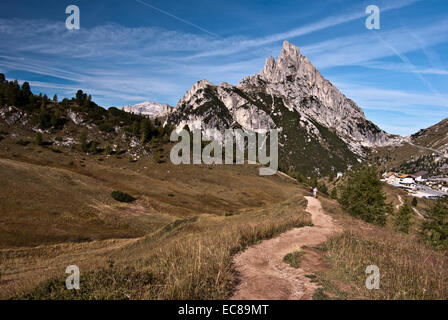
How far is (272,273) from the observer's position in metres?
10.3

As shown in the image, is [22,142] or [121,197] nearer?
[121,197]

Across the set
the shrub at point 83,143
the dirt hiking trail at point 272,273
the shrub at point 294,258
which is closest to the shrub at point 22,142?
the shrub at point 83,143

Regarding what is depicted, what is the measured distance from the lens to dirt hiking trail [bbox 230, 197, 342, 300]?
8242mm

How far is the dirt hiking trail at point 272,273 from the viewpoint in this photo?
27.0 ft

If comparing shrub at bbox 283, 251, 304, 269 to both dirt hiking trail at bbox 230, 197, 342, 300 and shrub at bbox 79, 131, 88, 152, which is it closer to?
dirt hiking trail at bbox 230, 197, 342, 300

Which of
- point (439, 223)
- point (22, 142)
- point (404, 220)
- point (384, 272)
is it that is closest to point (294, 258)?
point (384, 272)

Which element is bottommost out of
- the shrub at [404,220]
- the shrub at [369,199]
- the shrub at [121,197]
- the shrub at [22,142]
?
the shrub at [404,220]

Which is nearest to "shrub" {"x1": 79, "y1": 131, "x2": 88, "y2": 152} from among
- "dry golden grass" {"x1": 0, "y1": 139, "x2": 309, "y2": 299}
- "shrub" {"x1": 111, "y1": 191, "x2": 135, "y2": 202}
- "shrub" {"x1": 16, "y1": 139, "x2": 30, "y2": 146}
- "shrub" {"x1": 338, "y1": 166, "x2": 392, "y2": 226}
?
"dry golden grass" {"x1": 0, "y1": 139, "x2": 309, "y2": 299}

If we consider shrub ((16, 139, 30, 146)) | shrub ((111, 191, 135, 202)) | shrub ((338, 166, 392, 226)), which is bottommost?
shrub ((111, 191, 135, 202))

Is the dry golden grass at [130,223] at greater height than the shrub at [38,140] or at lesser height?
lesser

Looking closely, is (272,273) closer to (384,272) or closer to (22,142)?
(384,272)

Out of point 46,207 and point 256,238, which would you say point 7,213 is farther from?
point 256,238

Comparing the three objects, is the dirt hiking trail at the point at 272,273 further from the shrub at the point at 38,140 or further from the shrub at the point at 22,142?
the shrub at the point at 38,140
